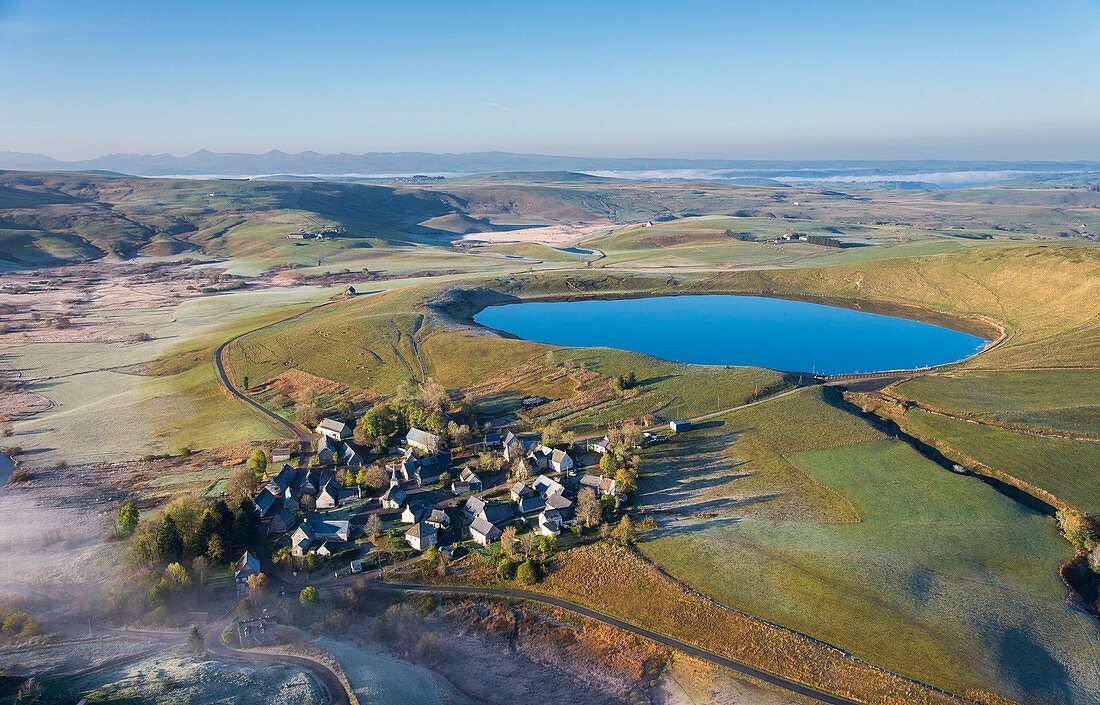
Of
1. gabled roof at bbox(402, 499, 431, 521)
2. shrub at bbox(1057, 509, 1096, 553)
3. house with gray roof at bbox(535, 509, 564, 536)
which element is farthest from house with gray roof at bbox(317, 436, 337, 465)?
shrub at bbox(1057, 509, 1096, 553)

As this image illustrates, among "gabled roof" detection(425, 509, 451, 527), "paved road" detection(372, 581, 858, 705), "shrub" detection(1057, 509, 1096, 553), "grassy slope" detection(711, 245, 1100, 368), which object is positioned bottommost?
"paved road" detection(372, 581, 858, 705)

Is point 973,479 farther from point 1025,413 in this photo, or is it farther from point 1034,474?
point 1025,413

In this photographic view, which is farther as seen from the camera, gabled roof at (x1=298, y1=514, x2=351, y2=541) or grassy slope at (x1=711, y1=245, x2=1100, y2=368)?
grassy slope at (x1=711, y1=245, x2=1100, y2=368)

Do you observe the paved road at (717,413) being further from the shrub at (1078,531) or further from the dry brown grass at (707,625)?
the shrub at (1078,531)

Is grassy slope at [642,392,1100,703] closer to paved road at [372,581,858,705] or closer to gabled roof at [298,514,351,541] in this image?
paved road at [372,581,858,705]

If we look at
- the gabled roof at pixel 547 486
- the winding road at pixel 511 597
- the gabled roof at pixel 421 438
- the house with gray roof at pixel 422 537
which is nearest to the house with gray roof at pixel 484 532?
the house with gray roof at pixel 422 537

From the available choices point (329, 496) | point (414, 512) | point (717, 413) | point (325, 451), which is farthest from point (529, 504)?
point (717, 413)
